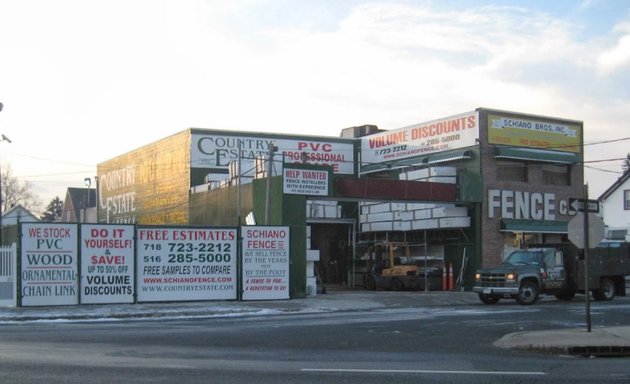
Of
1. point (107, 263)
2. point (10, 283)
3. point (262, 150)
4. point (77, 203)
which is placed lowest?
point (10, 283)

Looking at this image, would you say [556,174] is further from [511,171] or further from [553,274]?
[553,274]

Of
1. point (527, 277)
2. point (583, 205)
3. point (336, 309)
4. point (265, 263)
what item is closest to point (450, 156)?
point (527, 277)

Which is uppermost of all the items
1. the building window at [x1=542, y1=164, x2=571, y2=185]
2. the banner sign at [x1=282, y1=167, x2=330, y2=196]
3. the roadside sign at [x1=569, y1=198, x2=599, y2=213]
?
the building window at [x1=542, y1=164, x2=571, y2=185]

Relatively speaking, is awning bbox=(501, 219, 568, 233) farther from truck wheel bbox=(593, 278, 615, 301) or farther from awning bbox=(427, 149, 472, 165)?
truck wheel bbox=(593, 278, 615, 301)

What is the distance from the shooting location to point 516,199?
35250 millimetres

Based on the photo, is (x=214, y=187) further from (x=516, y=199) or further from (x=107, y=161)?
(x=107, y=161)

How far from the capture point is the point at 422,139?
37625 mm

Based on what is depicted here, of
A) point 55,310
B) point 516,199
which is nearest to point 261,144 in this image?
point 516,199

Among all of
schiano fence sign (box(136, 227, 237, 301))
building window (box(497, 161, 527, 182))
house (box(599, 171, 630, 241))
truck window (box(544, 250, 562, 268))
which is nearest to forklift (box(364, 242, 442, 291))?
building window (box(497, 161, 527, 182))

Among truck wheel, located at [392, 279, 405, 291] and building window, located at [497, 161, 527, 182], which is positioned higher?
building window, located at [497, 161, 527, 182]

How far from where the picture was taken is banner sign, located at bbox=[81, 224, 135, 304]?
78.1 ft

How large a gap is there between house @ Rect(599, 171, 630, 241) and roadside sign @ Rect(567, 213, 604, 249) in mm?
46417

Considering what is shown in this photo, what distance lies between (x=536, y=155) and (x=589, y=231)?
67.4ft

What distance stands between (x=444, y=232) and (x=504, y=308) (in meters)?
11.4
